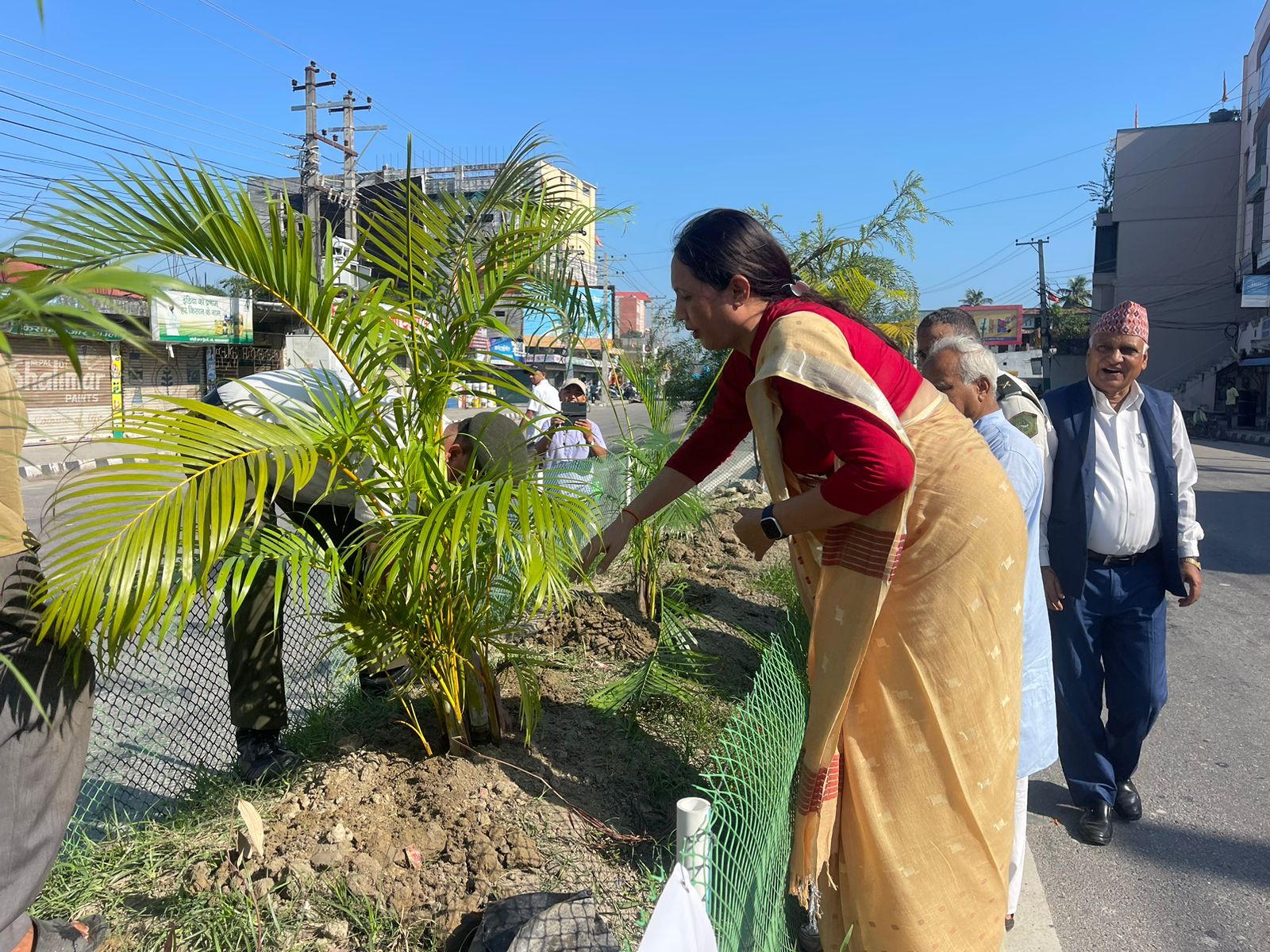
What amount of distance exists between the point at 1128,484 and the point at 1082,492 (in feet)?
0.56

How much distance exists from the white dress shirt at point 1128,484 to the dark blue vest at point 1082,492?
0.02m

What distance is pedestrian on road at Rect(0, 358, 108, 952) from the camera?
1832mm

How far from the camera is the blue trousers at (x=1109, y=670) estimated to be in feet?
10.8

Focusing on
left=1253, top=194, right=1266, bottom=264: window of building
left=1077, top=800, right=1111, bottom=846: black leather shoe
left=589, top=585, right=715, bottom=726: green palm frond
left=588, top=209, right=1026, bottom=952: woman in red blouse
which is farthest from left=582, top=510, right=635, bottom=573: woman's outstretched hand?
left=1253, top=194, right=1266, bottom=264: window of building

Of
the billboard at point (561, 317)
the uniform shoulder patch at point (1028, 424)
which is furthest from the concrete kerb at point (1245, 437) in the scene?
the billboard at point (561, 317)

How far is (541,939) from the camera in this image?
1.71m

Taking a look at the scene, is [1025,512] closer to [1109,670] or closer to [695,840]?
[1109,670]

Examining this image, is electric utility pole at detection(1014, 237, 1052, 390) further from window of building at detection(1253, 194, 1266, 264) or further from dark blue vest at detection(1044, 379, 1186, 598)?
dark blue vest at detection(1044, 379, 1186, 598)

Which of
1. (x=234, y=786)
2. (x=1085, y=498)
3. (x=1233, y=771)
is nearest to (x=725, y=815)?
(x=234, y=786)

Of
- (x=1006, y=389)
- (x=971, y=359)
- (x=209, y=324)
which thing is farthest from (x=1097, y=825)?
(x=209, y=324)

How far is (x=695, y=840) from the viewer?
141cm

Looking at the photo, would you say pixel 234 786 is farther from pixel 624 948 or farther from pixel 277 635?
pixel 624 948

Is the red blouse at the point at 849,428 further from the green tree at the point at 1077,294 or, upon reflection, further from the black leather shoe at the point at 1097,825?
the green tree at the point at 1077,294

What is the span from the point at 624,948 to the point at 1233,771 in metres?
3.19
